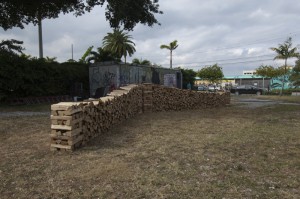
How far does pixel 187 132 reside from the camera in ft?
24.0

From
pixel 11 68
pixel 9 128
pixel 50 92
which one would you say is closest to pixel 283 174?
pixel 9 128

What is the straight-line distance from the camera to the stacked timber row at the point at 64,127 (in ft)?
17.8

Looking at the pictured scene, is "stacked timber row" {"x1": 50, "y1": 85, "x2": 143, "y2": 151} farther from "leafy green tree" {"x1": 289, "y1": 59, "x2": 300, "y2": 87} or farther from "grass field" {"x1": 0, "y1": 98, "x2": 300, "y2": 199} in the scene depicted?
"leafy green tree" {"x1": 289, "y1": 59, "x2": 300, "y2": 87}

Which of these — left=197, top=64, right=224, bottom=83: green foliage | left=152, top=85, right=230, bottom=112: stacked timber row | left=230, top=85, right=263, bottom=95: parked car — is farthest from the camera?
left=197, top=64, right=224, bottom=83: green foliage

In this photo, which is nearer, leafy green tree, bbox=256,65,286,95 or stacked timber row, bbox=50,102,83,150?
stacked timber row, bbox=50,102,83,150

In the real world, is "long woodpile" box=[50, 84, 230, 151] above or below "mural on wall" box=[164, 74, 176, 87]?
below

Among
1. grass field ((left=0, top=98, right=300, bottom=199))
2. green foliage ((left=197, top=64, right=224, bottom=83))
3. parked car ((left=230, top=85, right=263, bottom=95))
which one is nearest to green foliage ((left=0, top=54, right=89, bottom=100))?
grass field ((left=0, top=98, right=300, bottom=199))

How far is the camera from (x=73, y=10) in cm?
1594

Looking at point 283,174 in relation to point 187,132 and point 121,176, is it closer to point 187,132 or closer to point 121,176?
point 121,176

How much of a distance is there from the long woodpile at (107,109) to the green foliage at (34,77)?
289 inches

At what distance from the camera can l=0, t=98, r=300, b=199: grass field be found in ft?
11.8

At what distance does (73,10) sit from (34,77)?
4232 mm

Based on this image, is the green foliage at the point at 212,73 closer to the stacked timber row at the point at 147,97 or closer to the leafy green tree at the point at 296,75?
the leafy green tree at the point at 296,75

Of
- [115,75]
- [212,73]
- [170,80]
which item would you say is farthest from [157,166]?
[212,73]
